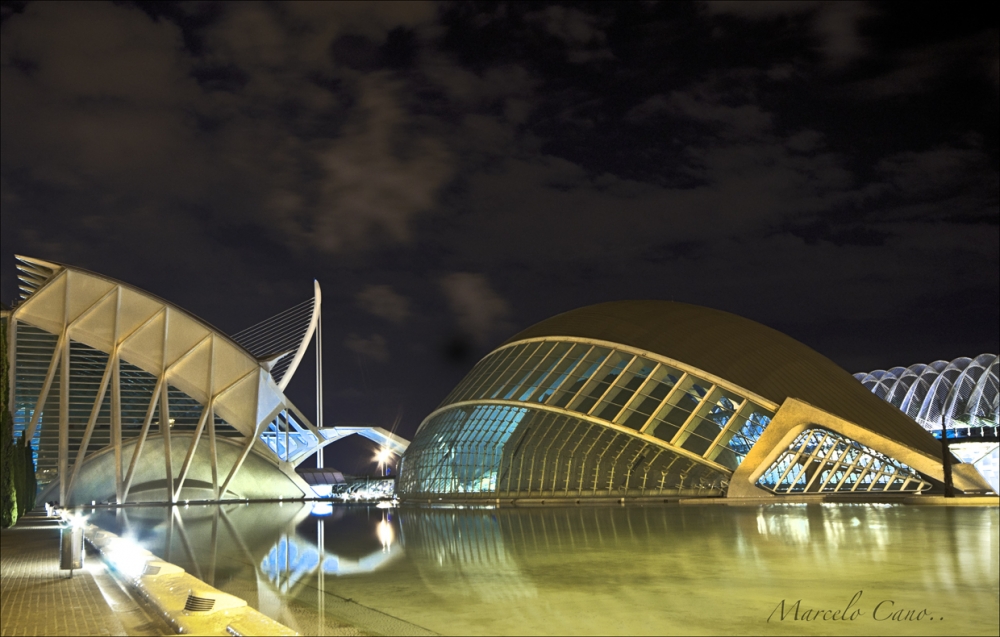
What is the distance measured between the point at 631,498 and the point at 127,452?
35019 mm

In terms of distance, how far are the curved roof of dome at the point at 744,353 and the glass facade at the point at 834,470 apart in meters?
1.05

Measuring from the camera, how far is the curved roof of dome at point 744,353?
29.8 m

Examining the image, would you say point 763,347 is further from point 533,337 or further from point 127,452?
point 127,452

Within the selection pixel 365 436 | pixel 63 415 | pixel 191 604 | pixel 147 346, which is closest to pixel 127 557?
pixel 191 604

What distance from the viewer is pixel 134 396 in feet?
178

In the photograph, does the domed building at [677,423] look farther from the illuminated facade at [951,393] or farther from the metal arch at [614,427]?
the illuminated facade at [951,393]

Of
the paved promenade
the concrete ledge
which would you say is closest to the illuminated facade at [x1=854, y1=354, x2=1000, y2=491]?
the paved promenade

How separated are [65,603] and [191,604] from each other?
298 cm

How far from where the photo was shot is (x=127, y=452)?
5328 centimetres

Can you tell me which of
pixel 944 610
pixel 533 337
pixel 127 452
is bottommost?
pixel 944 610

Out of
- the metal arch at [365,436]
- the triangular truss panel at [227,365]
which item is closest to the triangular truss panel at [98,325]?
the triangular truss panel at [227,365]

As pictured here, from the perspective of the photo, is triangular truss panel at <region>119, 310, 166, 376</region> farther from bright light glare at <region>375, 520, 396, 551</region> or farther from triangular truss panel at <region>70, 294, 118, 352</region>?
bright light glare at <region>375, 520, 396, 551</region>

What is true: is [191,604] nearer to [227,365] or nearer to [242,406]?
[227,365]

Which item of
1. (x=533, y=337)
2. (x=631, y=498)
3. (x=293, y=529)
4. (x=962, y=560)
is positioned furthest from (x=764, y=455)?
(x=962, y=560)
